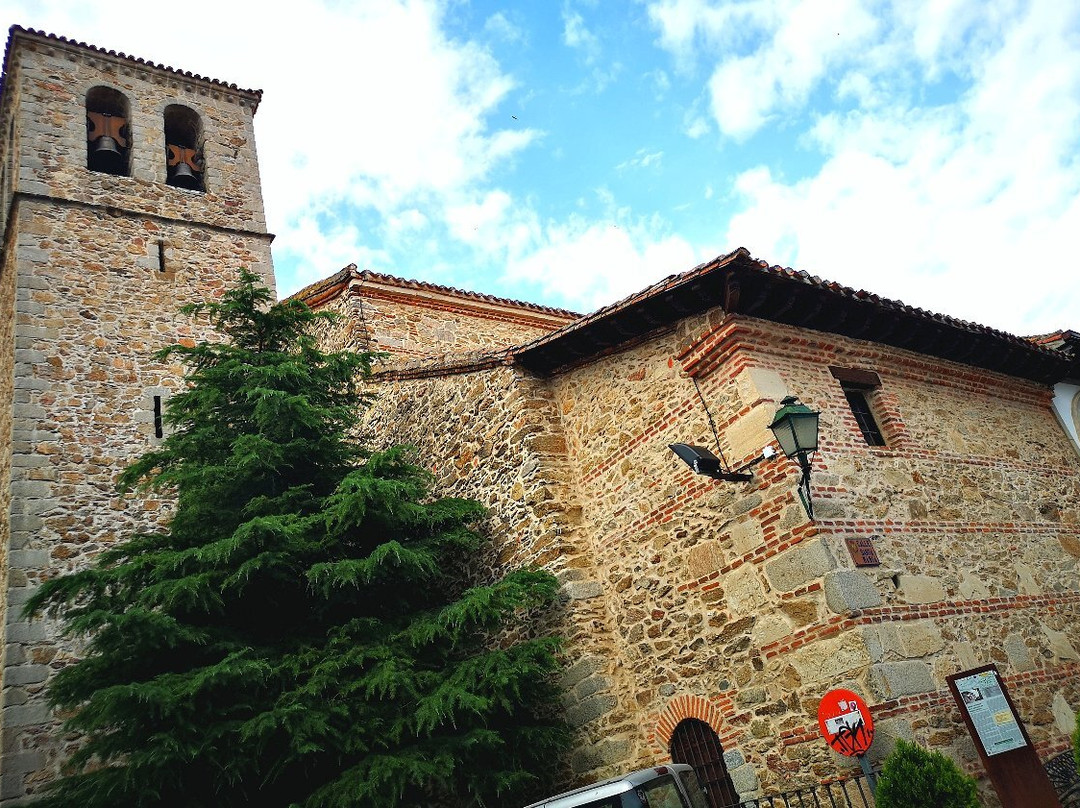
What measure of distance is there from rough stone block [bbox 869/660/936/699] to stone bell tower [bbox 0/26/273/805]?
847cm

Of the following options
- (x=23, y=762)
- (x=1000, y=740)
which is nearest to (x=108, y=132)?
(x=23, y=762)

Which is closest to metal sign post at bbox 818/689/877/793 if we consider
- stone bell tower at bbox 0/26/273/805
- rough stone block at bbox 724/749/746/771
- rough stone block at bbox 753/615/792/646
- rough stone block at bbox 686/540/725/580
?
rough stone block at bbox 753/615/792/646

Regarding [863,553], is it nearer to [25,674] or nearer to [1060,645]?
[1060,645]

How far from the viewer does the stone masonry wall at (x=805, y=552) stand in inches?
266

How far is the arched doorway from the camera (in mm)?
7305

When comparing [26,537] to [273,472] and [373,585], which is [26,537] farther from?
[373,585]

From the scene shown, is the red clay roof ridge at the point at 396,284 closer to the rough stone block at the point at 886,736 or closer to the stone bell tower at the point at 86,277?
the stone bell tower at the point at 86,277

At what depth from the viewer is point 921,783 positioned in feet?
18.7

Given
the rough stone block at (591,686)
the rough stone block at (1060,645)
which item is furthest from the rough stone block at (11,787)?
the rough stone block at (1060,645)

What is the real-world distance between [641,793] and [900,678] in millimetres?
2580

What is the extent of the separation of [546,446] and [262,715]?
429 centimetres

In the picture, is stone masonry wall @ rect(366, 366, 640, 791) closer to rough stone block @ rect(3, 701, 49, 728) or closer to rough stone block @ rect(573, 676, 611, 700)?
rough stone block @ rect(573, 676, 611, 700)

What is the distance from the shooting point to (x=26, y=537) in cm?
965

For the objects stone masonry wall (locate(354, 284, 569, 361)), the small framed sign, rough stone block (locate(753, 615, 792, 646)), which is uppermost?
stone masonry wall (locate(354, 284, 569, 361))
